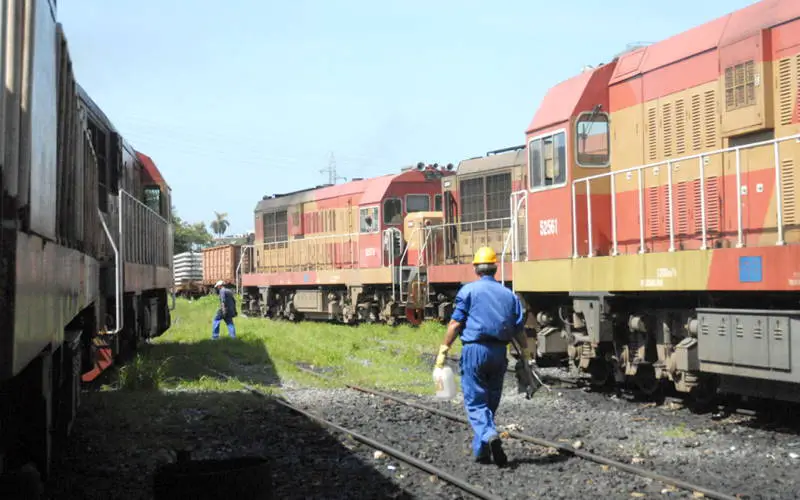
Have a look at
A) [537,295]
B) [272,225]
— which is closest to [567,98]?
[537,295]

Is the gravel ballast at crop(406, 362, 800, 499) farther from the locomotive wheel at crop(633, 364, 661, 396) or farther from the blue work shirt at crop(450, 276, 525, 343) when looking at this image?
the blue work shirt at crop(450, 276, 525, 343)

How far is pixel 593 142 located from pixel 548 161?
0.64m

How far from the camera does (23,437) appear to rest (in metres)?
4.57

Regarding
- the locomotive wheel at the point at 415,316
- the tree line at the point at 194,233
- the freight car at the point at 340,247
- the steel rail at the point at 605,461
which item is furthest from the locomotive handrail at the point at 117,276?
the tree line at the point at 194,233

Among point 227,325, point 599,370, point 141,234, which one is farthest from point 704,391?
point 227,325

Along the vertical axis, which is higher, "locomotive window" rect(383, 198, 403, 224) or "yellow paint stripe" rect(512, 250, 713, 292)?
"locomotive window" rect(383, 198, 403, 224)

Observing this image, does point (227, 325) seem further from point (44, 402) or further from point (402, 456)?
point (44, 402)

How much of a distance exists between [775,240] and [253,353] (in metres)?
10.1

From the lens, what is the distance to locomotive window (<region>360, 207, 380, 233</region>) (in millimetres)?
22594

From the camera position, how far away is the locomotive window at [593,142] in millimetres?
10461

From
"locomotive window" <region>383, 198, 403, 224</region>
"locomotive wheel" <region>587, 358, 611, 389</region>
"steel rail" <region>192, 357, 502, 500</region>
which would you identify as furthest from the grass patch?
"locomotive window" <region>383, 198, 403, 224</region>

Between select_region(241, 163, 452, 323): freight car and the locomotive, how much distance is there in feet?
28.9

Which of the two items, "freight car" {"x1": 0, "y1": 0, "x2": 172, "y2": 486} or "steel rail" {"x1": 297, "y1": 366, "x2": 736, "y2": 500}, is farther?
"steel rail" {"x1": 297, "y1": 366, "x2": 736, "y2": 500}

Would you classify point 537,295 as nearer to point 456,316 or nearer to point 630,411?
point 630,411
